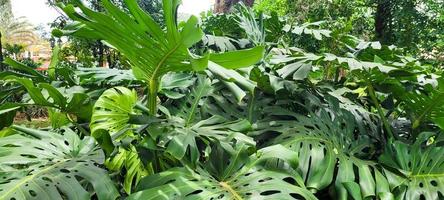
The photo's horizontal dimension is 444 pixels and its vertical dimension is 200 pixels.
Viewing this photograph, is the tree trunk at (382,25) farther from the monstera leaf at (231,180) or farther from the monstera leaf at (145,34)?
the monstera leaf at (145,34)

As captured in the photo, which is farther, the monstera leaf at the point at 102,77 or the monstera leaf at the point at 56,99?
the monstera leaf at the point at 102,77

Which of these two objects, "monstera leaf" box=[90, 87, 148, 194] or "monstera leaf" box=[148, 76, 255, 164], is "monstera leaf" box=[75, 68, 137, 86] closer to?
"monstera leaf" box=[90, 87, 148, 194]

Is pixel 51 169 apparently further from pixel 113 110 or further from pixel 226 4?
pixel 226 4

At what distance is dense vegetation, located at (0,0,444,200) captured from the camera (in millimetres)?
811

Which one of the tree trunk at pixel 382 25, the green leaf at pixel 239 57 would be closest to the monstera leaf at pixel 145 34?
the green leaf at pixel 239 57

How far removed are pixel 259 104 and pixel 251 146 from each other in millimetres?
400

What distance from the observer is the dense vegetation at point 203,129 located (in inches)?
31.9

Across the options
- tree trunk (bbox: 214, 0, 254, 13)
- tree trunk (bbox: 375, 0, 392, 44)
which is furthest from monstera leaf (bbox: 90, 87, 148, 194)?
tree trunk (bbox: 375, 0, 392, 44)

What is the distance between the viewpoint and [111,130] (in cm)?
106

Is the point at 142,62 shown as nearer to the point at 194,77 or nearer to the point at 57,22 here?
the point at 194,77

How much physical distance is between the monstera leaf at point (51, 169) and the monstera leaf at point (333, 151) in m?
0.47

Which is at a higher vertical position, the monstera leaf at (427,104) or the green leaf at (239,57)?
the green leaf at (239,57)

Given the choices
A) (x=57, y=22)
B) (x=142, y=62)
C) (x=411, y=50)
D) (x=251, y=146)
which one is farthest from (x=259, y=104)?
(x=57, y=22)

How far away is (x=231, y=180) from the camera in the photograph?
939mm
